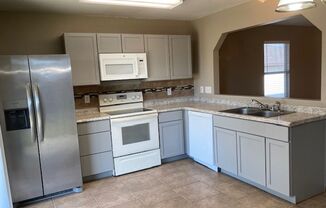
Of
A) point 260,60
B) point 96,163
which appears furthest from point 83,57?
point 260,60

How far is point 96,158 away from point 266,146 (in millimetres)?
2122

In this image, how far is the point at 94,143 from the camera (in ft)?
11.1

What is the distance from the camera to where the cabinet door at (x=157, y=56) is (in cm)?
402

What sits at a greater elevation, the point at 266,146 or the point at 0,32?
the point at 0,32

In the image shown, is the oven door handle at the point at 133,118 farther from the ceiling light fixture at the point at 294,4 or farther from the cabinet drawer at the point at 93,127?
the ceiling light fixture at the point at 294,4

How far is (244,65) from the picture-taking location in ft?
16.8

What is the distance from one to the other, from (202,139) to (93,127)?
1.53 meters

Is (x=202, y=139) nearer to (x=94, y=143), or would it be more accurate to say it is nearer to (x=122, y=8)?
(x=94, y=143)

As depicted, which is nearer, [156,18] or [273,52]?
[156,18]

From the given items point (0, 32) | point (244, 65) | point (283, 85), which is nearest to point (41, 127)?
point (0, 32)

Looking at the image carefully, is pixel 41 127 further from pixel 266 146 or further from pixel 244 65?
pixel 244 65

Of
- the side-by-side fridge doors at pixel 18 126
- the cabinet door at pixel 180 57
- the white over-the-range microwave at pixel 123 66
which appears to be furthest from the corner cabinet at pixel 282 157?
the side-by-side fridge doors at pixel 18 126

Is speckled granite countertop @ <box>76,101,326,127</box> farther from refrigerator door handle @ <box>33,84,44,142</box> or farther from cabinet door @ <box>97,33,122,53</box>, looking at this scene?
cabinet door @ <box>97,33,122,53</box>

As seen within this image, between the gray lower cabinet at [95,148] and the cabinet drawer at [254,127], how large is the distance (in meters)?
1.49
